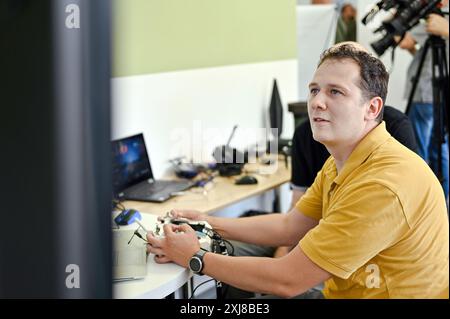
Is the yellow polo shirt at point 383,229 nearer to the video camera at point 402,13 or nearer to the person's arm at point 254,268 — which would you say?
the person's arm at point 254,268

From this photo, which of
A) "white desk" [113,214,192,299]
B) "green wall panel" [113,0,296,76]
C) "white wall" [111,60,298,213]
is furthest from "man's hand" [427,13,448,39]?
"white desk" [113,214,192,299]

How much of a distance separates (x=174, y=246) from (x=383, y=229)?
42 cm

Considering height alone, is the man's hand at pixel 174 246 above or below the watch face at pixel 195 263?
above

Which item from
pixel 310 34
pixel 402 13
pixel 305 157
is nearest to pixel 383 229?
pixel 305 157

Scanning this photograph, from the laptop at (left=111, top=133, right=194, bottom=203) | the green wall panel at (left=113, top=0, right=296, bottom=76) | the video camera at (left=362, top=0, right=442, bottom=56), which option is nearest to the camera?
the video camera at (left=362, top=0, right=442, bottom=56)

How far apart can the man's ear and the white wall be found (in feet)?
3.25

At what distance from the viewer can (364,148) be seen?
122 cm

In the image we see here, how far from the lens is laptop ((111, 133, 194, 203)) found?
198 centimetres

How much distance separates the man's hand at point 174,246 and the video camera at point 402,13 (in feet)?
2.87

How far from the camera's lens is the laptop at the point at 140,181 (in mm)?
1980

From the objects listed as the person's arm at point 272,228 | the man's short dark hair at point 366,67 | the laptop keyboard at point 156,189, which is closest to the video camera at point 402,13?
the man's short dark hair at point 366,67

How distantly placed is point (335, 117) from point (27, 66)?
959mm

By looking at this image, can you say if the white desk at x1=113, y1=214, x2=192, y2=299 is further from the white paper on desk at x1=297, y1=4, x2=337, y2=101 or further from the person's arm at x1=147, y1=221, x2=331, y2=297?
the white paper on desk at x1=297, y1=4, x2=337, y2=101
